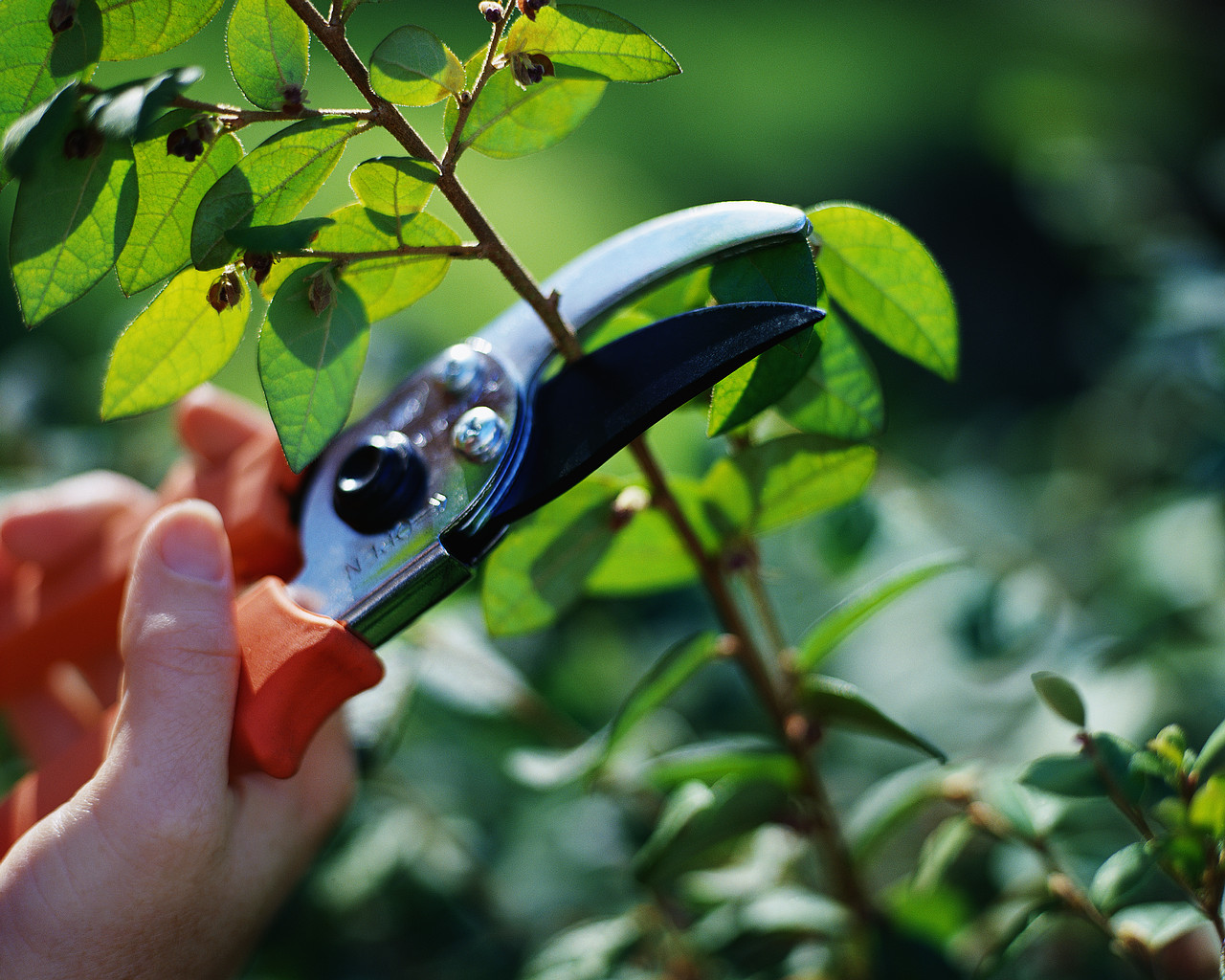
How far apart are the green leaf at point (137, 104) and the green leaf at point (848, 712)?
42 centimetres

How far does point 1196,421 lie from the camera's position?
96cm

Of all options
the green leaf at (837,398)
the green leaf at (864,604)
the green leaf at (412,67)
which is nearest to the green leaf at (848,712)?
the green leaf at (864,604)

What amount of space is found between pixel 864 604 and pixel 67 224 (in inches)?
17.8

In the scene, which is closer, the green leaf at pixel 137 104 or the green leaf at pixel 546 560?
the green leaf at pixel 137 104

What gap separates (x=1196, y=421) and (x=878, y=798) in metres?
0.55

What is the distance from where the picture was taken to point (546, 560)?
22.3 inches

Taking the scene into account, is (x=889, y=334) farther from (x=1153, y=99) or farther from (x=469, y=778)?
(x=1153, y=99)

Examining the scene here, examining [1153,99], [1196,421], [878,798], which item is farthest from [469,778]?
[1153,99]

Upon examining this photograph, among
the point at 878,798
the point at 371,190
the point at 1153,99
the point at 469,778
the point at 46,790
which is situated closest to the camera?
the point at 371,190

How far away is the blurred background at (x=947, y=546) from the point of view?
82cm

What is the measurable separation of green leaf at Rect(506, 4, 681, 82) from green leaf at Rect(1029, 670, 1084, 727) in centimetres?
35

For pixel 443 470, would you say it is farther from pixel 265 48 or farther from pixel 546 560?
pixel 265 48

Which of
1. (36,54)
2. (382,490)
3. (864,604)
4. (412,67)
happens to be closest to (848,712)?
(864,604)

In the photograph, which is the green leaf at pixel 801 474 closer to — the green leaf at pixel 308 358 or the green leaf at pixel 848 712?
the green leaf at pixel 848 712
